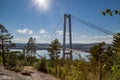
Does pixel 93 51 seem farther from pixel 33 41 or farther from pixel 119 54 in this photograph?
pixel 33 41

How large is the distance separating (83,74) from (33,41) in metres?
21.7

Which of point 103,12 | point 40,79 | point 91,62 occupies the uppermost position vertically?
point 103,12

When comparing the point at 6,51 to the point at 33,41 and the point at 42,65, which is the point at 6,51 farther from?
the point at 33,41

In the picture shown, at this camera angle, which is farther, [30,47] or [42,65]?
[30,47]

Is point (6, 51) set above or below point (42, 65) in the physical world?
above

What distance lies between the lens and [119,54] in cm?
129

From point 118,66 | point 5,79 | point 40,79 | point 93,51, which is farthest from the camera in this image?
point 40,79

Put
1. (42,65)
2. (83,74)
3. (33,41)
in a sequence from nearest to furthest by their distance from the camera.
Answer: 1. (83,74)
2. (42,65)
3. (33,41)

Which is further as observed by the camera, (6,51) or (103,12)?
(6,51)

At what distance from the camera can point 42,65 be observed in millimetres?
8570

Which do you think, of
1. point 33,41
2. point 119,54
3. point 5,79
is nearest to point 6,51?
point 5,79

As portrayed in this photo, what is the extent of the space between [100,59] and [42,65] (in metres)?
6.51

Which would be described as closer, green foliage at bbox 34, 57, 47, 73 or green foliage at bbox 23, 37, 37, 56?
green foliage at bbox 34, 57, 47, 73

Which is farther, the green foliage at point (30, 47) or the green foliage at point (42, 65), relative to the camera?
the green foliage at point (30, 47)
